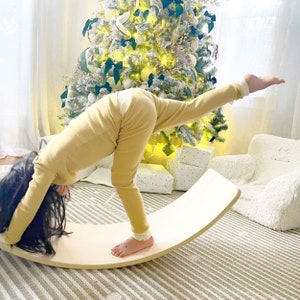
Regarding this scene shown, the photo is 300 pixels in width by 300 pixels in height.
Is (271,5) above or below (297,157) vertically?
above

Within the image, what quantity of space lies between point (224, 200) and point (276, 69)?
1466mm

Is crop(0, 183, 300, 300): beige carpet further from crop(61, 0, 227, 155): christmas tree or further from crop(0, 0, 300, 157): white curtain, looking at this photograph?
crop(0, 0, 300, 157): white curtain

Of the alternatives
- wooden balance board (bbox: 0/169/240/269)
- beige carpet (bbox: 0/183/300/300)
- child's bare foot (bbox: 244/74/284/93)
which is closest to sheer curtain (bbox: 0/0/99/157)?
beige carpet (bbox: 0/183/300/300)

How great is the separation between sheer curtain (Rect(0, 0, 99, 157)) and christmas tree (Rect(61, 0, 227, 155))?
1.55 ft

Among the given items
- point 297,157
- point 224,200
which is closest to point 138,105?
point 224,200

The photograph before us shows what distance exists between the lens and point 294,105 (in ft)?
8.07

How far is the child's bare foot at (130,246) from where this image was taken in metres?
1.25

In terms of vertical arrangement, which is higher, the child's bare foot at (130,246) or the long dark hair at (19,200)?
the long dark hair at (19,200)

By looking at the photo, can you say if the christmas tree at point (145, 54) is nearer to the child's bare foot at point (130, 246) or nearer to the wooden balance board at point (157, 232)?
the wooden balance board at point (157, 232)

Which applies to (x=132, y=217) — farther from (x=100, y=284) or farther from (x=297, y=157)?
(x=297, y=157)

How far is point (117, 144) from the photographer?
119cm

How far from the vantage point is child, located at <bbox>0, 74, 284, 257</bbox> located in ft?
3.60

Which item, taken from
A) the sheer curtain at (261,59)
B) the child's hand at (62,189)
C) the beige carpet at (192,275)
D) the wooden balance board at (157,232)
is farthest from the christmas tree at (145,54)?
the child's hand at (62,189)

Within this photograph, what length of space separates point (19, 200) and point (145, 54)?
1255 millimetres
